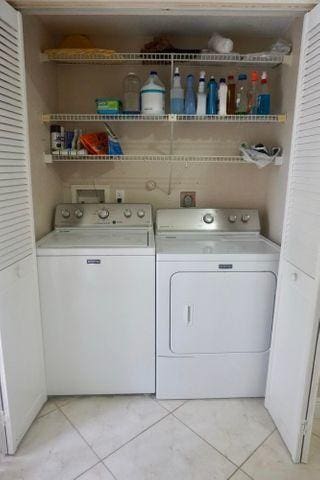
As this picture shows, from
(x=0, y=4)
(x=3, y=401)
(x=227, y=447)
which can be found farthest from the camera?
(x=227, y=447)

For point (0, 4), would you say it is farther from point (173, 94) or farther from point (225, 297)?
point (225, 297)

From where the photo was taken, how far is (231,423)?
176 centimetres

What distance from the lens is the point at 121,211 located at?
2.24 metres

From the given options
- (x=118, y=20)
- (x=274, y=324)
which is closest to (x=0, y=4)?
(x=118, y=20)

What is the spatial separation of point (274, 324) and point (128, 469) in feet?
3.47

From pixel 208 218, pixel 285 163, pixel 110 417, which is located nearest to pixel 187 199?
pixel 208 218

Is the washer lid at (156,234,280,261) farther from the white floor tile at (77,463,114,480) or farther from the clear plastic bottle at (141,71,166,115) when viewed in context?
the white floor tile at (77,463,114,480)

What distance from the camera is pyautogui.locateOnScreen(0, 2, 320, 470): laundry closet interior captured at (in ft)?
6.02

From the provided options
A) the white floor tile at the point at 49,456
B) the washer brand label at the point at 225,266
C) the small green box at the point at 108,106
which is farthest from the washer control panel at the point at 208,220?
the white floor tile at the point at 49,456

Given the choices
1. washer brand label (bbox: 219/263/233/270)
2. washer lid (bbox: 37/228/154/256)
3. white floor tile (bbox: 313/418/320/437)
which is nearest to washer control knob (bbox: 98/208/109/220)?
washer lid (bbox: 37/228/154/256)

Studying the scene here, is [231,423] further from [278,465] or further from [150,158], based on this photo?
[150,158]

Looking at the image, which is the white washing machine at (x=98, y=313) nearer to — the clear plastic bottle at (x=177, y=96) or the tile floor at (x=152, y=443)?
the tile floor at (x=152, y=443)

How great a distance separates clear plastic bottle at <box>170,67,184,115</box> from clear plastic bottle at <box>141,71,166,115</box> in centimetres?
9

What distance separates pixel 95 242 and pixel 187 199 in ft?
2.90
